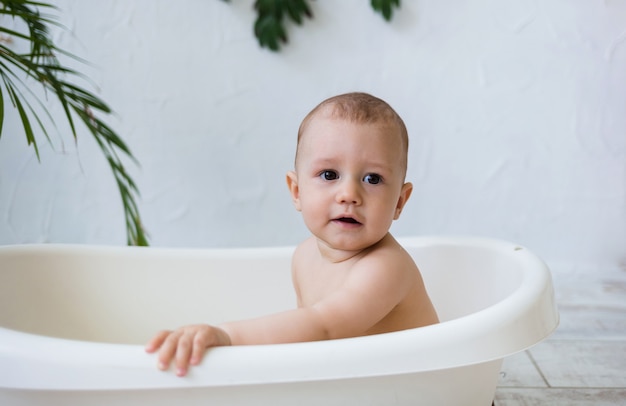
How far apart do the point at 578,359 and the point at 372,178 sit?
2.70 feet

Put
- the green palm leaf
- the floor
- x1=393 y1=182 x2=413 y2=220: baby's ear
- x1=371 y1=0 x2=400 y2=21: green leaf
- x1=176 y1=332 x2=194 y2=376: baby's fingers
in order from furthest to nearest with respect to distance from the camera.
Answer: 1. x1=371 y1=0 x2=400 y2=21: green leaf
2. the floor
3. the green palm leaf
4. x1=393 y1=182 x2=413 y2=220: baby's ear
5. x1=176 y1=332 x2=194 y2=376: baby's fingers

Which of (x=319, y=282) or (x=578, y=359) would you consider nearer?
(x=319, y=282)

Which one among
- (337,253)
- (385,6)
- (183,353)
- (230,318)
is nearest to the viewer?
(183,353)

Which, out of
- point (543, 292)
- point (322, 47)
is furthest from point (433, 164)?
point (543, 292)

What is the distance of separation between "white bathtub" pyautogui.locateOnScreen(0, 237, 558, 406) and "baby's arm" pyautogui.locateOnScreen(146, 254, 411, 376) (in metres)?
0.02

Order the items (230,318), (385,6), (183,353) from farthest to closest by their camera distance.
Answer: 1. (385,6)
2. (230,318)
3. (183,353)

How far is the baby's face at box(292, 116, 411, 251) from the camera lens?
3.22ft

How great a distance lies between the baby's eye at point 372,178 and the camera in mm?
996

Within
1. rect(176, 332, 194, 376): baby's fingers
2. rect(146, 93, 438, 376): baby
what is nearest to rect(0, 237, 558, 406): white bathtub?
rect(176, 332, 194, 376): baby's fingers

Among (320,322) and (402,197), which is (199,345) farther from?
(402,197)

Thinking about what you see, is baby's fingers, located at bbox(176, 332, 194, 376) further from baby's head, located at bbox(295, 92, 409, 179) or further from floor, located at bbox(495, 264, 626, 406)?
floor, located at bbox(495, 264, 626, 406)

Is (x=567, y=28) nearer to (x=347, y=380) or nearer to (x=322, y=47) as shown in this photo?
(x=322, y=47)

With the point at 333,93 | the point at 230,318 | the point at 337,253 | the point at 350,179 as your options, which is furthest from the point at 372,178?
the point at 333,93

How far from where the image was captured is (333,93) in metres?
2.04
